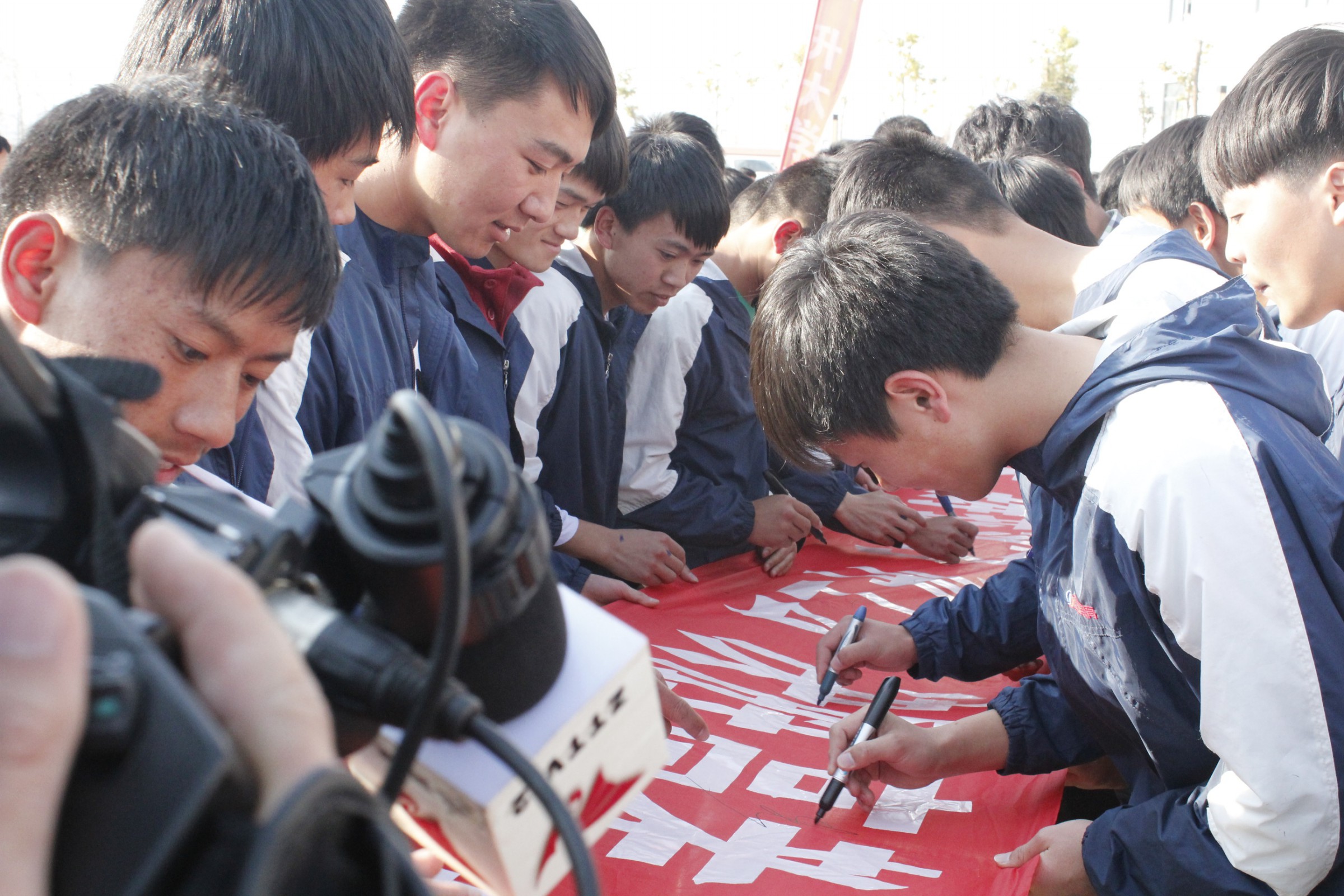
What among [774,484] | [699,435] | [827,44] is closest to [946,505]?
[774,484]

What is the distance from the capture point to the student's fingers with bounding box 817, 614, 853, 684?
171 centimetres

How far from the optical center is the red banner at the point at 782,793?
121 centimetres

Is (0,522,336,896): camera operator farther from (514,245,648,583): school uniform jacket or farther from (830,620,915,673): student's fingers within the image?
(514,245,648,583): school uniform jacket

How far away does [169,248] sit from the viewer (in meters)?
0.89

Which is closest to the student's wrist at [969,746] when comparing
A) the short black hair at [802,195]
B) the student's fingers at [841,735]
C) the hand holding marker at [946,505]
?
the student's fingers at [841,735]

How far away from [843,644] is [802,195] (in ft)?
5.19

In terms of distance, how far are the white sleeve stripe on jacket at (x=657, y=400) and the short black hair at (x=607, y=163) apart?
420mm

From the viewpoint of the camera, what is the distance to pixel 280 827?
281 mm

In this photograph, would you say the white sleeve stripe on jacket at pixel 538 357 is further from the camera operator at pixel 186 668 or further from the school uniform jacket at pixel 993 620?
the camera operator at pixel 186 668

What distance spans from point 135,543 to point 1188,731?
123 centimetres

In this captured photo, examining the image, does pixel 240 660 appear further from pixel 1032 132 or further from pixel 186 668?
pixel 1032 132

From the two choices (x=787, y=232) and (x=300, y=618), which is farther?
(x=787, y=232)

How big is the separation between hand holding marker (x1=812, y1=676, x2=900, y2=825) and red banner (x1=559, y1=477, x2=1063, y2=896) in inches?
1.0

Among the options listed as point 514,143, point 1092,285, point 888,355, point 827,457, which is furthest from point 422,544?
point 1092,285
